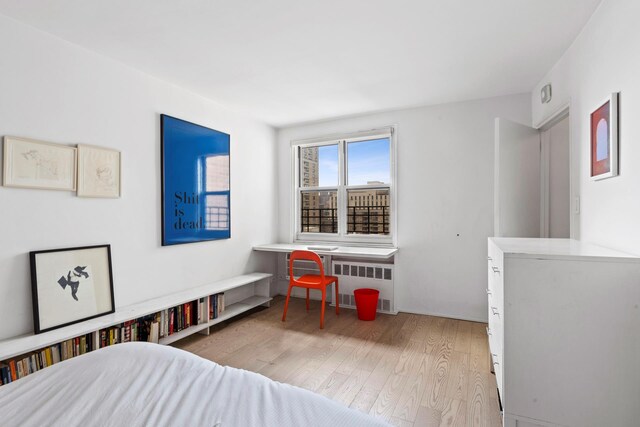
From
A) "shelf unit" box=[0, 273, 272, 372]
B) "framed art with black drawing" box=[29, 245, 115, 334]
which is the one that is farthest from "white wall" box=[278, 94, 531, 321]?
"framed art with black drawing" box=[29, 245, 115, 334]

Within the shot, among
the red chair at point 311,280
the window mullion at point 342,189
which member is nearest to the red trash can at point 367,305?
the red chair at point 311,280

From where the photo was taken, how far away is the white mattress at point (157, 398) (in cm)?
99

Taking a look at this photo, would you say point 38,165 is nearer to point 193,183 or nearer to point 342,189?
point 193,183

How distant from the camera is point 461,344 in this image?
299 centimetres

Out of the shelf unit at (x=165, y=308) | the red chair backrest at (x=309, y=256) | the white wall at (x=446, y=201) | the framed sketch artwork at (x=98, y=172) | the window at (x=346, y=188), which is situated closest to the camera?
the shelf unit at (x=165, y=308)

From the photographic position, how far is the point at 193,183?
11.0 ft

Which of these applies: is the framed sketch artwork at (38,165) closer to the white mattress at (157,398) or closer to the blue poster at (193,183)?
the blue poster at (193,183)

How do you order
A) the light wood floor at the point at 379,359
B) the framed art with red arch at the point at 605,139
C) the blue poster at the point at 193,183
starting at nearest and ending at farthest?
the framed art with red arch at the point at 605,139 → the light wood floor at the point at 379,359 → the blue poster at the point at 193,183

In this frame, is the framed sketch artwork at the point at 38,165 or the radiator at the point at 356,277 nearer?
the framed sketch artwork at the point at 38,165

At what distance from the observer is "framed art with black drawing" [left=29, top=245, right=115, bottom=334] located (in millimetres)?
2133

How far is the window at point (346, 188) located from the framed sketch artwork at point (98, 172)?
2585mm

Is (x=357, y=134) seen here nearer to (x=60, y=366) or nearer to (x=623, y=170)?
(x=623, y=170)

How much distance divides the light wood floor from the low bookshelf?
192 mm

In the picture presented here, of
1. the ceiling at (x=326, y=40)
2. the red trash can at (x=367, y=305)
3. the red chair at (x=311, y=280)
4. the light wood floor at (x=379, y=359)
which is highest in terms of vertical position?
the ceiling at (x=326, y=40)
